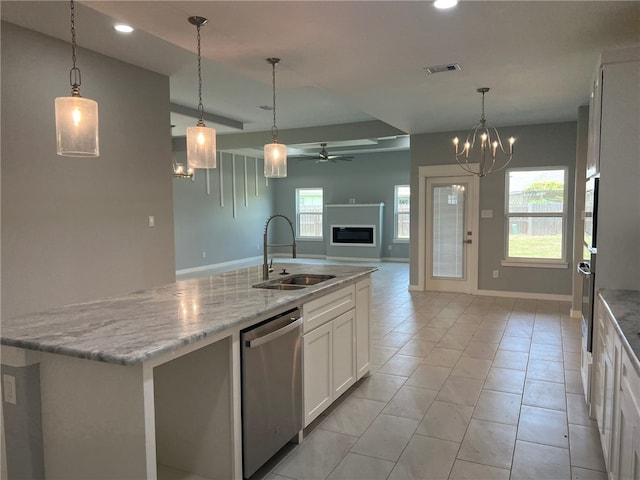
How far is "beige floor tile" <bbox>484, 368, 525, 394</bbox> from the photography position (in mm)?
3396

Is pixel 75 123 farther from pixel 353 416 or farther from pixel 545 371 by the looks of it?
pixel 545 371

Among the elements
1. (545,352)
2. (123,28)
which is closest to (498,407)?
(545,352)

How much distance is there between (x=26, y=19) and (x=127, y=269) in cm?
224

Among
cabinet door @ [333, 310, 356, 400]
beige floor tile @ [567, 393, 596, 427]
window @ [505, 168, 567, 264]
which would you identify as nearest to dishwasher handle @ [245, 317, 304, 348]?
cabinet door @ [333, 310, 356, 400]

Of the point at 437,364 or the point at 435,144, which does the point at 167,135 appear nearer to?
the point at 437,364

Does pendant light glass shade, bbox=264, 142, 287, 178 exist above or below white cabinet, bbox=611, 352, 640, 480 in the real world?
above

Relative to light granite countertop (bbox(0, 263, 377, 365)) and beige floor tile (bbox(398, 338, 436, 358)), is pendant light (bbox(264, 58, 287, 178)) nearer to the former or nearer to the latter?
light granite countertop (bbox(0, 263, 377, 365))

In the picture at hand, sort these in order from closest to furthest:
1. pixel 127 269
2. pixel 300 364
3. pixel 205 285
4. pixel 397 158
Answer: pixel 300 364
pixel 205 285
pixel 127 269
pixel 397 158

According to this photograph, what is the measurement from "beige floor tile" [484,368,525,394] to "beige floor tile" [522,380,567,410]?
0.20 feet

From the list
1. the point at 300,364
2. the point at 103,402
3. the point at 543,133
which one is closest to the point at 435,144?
the point at 543,133

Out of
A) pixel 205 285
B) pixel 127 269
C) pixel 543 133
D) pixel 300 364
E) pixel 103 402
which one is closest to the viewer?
pixel 103 402

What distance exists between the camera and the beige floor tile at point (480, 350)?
414 centimetres

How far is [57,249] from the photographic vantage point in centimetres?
378

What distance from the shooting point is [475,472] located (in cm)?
232
